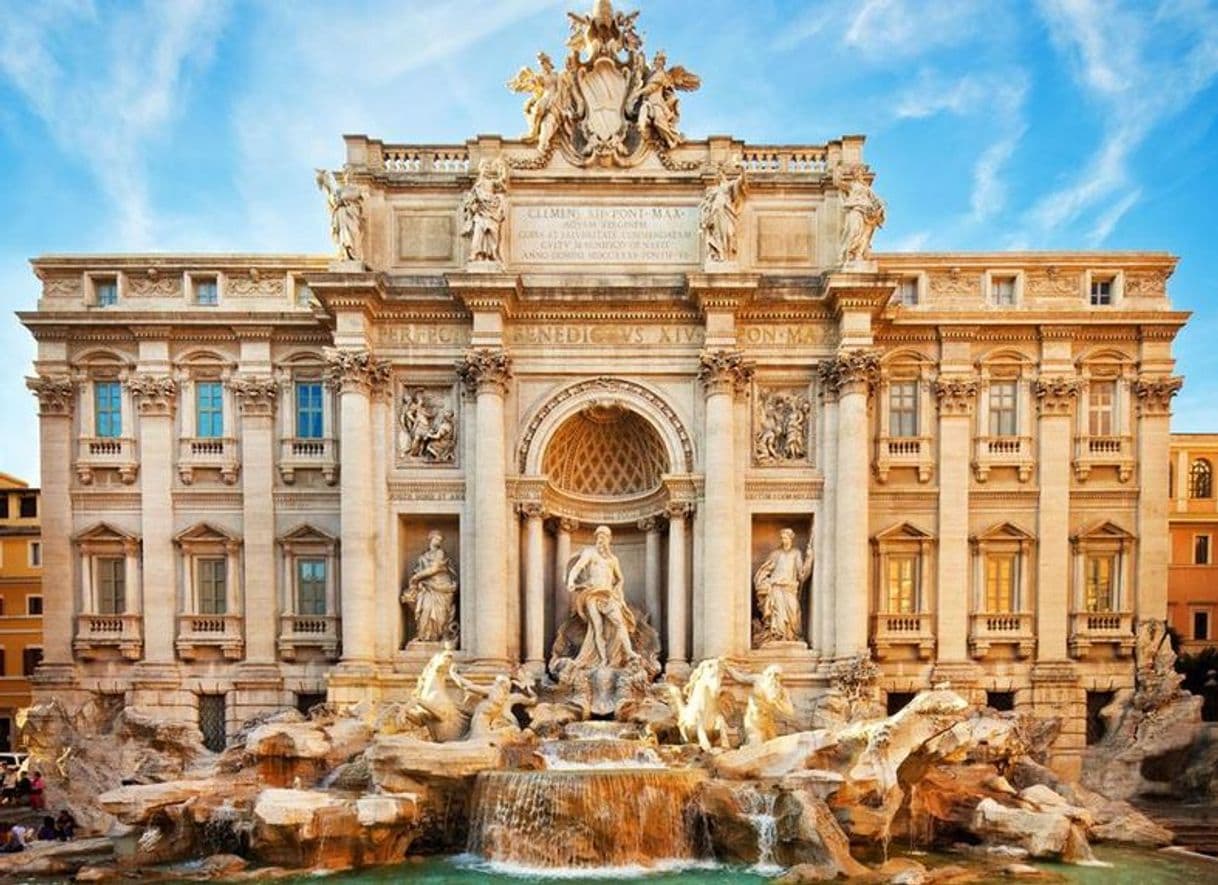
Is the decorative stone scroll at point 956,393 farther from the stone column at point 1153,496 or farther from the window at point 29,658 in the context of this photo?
the window at point 29,658

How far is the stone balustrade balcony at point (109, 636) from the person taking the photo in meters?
20.3

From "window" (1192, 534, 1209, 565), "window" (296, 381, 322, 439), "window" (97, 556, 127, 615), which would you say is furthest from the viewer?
"window" (1192, 534, 1209, 565)

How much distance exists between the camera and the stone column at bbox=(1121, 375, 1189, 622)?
20.4 m

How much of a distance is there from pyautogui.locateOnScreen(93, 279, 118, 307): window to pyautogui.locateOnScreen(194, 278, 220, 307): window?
203cm

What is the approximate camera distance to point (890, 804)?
14.0 metres

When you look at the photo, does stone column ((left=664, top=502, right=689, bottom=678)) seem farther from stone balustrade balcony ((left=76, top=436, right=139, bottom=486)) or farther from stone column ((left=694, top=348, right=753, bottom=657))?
stone balustrade balcony ((left=76, top=436, right=139, bottom=486))

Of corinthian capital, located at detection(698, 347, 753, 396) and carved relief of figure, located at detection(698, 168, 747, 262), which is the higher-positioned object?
carved relief of figure, located at detection(698, 168, 747, 262)

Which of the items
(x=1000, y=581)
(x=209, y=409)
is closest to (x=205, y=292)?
(x=209, y=409)

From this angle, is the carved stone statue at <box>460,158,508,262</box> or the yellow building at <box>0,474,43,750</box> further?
the yellow building at <box>0,474,43,750</box>

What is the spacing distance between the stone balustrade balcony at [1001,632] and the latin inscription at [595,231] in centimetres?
1190

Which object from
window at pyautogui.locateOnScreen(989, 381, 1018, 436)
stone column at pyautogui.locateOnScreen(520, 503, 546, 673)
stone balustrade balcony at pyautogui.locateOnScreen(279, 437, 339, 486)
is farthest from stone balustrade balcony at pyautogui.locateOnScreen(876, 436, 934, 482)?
stone balustrade balcony at pyautogui.locateOnScreen(279, 437, 339, 486)

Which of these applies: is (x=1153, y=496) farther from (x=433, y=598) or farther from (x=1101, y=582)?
(x=433, y=598)

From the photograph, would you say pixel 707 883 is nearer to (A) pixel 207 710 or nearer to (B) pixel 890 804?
(B) pixel 890 804

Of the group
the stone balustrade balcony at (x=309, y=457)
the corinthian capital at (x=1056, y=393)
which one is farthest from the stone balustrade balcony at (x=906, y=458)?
the stone balustrade balcony at (x=309, y=457)
